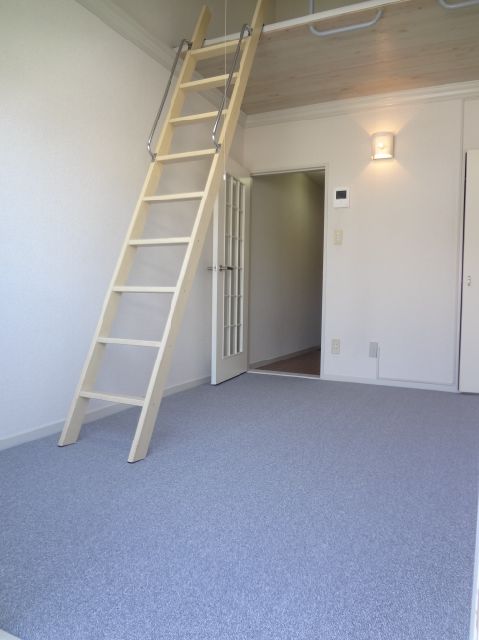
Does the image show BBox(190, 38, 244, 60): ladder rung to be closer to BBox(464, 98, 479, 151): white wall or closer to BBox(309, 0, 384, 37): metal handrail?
BBox(309, 0, 384, 37): metal handrail

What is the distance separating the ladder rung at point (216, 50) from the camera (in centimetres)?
308

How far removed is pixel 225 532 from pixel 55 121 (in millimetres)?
2186

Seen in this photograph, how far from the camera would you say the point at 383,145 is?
12.8 ft

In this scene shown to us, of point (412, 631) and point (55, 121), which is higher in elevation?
point (55, 121)

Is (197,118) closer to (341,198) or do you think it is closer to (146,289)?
(146,289)

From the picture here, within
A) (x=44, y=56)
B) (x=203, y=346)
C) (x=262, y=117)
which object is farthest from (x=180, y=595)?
(x=262, y=117)

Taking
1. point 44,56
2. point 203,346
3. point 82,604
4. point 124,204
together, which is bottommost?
point 82,604

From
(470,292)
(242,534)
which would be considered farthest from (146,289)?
(470,292)

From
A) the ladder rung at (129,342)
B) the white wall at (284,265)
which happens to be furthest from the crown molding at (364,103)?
the ladder rung at (129,342)

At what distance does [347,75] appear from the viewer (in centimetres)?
369

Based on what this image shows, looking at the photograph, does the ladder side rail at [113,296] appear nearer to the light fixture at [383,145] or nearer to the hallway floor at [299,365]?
the light fixture at [383,145]

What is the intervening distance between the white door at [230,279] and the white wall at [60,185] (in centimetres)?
85

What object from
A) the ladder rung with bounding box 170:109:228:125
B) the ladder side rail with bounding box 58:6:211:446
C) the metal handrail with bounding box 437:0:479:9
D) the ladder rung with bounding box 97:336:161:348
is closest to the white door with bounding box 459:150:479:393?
the metal handrail with bounding box 437:0:479:9

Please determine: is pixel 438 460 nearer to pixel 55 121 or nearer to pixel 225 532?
pixel 225 532
